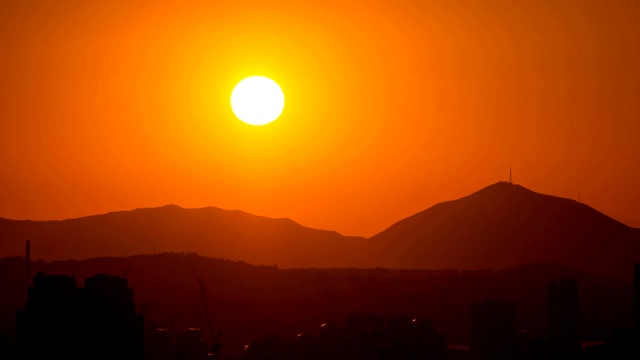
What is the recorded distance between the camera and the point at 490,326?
4362cm

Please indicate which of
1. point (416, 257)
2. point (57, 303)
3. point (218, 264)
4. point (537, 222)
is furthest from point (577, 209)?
point (57, 303)

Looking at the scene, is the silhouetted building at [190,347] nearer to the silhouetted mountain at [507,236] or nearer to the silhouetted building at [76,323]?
the silhouetted building at [76,323]

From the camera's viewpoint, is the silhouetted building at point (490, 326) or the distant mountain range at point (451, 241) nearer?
the silhouetted building at point (490, 326)

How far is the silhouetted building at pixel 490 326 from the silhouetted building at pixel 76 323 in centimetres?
1570

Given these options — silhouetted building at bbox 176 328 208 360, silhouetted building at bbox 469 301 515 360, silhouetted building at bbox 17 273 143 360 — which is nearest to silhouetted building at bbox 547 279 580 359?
silhouetted building at bbox 469 301 515 360

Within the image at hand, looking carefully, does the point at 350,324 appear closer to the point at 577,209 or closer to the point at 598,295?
the point at 598,295

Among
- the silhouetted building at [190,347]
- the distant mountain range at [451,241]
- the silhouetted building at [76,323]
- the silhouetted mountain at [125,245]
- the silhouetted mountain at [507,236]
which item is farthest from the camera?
the silhouetted mountain at [125,245]

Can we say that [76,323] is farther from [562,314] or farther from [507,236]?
[507,236]

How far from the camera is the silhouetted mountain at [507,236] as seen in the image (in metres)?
136

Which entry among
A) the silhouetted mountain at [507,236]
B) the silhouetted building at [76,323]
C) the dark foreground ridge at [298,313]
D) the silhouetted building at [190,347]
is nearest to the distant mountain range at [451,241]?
the silhouetted mountain at [507,236]

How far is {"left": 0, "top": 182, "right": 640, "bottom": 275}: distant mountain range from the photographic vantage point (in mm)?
140375

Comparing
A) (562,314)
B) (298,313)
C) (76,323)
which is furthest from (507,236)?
(76,323)

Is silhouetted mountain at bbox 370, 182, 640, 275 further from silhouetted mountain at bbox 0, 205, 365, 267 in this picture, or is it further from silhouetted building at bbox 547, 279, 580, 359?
silhouetted building at bbox 547, 279, 580, 359

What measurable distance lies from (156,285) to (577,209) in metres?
94.9
